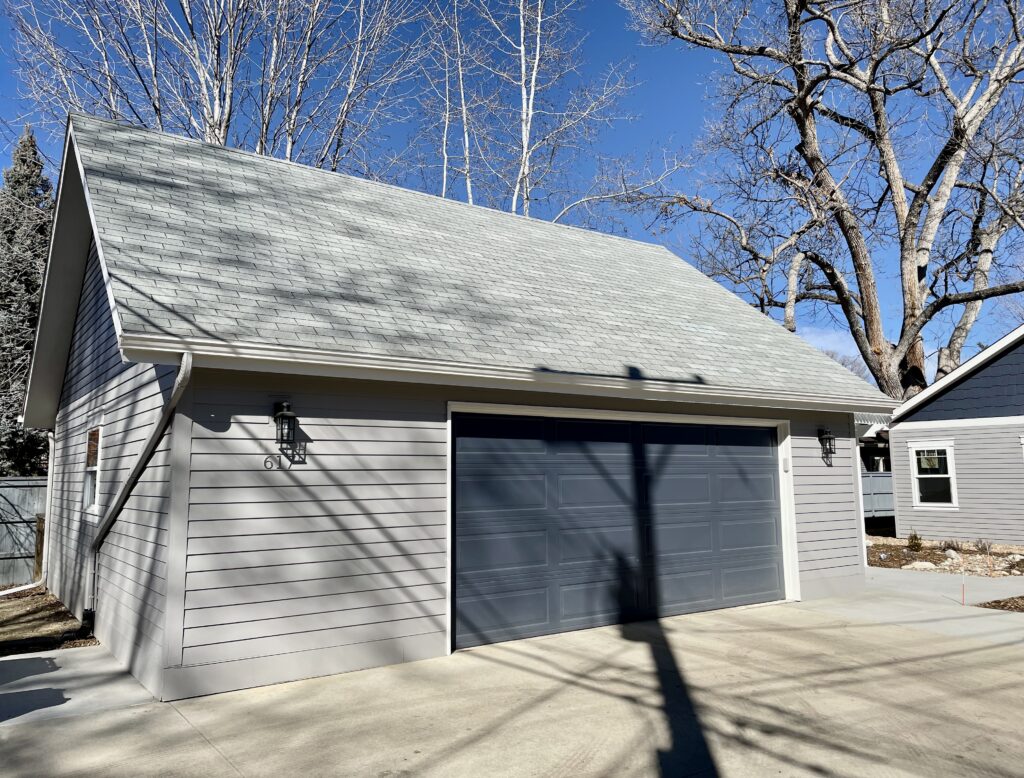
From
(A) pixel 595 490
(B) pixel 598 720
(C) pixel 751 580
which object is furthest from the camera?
(C) pixel 751 580

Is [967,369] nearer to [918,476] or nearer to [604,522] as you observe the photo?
[918,476]

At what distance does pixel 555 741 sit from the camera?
4.61 m

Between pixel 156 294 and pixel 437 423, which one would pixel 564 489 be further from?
pixel 156 294

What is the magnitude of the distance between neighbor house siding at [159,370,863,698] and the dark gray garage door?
1.49ft

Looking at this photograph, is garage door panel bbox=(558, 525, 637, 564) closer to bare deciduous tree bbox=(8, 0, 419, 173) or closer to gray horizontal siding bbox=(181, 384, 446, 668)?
gray horizontal siding bbox=(181, 384, 446, 668)

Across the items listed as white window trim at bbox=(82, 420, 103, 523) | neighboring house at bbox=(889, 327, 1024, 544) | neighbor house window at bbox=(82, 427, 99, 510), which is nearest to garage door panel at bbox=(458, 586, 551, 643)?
white window trim at bbox=(82, 420, 103, 523)

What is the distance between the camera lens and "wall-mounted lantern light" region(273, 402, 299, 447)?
19.5ft

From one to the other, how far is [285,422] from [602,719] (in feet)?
10.7

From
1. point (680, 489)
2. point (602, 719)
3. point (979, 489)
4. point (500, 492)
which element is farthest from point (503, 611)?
point (979, 489)

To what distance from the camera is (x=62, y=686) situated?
5.90m

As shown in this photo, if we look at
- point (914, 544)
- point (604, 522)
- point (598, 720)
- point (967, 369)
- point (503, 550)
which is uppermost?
point (967, 369)

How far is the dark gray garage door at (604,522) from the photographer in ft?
23.5

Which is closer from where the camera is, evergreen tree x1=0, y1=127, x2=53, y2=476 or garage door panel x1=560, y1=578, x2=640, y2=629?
garage door panel x1=560, y1=578, x2=640, y2=629

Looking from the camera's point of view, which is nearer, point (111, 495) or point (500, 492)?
point (500, 492)
